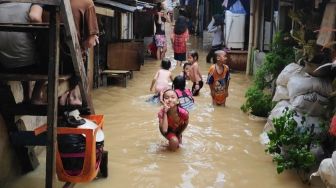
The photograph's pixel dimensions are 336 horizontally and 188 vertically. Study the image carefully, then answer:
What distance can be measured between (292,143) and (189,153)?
66.6 inches

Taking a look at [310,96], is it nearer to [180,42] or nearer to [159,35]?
[180,42]

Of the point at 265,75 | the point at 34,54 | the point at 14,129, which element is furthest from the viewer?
the point at 265,75

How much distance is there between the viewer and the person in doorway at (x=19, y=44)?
13.3 ft

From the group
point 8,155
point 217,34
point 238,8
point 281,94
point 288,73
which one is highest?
point 238,8

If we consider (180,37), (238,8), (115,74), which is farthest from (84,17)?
(238,8)

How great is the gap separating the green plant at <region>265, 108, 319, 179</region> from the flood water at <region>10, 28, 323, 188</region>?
0.91ft

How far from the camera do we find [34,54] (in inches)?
163

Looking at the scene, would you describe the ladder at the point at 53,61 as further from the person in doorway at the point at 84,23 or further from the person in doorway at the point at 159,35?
the person in doorway at the point at 159,35

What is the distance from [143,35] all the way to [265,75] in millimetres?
11487

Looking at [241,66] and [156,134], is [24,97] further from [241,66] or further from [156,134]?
[241,66]

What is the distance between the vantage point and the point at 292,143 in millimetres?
5312

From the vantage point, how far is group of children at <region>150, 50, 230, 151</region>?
256 inches

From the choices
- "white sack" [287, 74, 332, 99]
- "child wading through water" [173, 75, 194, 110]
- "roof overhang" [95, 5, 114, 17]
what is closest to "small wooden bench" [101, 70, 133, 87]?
"roof overhang" [95, 5, 114, 17]

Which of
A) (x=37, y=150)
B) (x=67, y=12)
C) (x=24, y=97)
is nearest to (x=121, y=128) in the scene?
(x=37, y=150)
